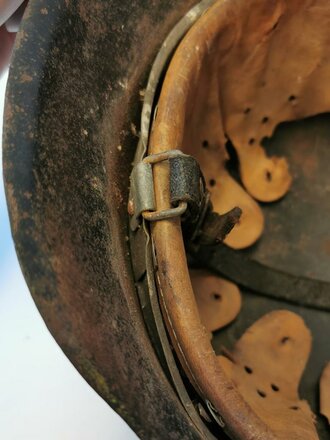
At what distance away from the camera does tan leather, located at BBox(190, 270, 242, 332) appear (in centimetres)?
97

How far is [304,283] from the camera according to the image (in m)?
1.06

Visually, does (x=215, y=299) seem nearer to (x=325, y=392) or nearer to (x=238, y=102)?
(x=325, y=392)

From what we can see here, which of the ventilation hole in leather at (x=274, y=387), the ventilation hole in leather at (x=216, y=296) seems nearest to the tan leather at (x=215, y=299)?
the ventilation hole in leather at (x=216, y=296)

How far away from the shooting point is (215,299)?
991 millimetres

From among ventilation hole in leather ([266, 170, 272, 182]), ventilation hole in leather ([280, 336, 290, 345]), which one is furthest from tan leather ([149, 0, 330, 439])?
ventilation hole in leather ([280, 336, 290, 345])

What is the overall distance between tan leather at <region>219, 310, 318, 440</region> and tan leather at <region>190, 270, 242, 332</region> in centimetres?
5

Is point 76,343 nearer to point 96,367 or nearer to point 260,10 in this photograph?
point 96,367

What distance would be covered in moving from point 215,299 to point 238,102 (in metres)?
0.34

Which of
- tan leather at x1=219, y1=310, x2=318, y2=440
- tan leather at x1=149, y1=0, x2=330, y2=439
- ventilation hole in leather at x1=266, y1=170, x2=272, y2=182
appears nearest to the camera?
tan leather at x1=149, y1=0, x2=330, y2=439

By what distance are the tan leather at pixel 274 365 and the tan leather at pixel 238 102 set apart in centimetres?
10

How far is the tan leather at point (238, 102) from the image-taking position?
648mm

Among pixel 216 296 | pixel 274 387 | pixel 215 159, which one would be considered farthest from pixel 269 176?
pixel 274 387

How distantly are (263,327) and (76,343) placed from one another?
1.69ft

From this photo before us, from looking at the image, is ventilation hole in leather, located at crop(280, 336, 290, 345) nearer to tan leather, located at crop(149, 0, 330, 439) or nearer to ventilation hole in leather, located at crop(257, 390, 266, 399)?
ventilation hole in leather, located at crop(257, 390, 266, 399)
